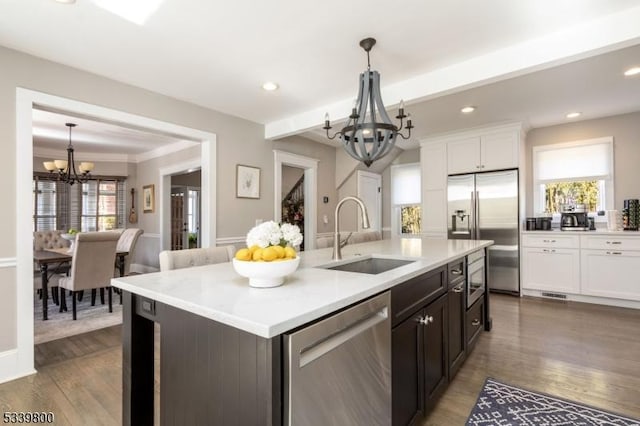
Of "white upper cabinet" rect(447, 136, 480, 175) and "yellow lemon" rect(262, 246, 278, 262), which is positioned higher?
"white upper cabinet" rect(447, 136, 480, 175)

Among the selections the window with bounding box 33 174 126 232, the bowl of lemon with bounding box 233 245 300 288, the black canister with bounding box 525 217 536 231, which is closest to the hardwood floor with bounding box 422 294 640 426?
the black canister with bounding box 525 217 536 231

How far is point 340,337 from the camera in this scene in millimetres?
1133

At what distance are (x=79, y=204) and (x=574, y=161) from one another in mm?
8661

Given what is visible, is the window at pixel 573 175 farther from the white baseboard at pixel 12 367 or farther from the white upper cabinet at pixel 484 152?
the white baseboard at pixel 12 367

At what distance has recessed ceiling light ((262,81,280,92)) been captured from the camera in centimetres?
314

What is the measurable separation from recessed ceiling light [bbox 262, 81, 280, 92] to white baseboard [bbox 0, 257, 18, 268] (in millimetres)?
2489

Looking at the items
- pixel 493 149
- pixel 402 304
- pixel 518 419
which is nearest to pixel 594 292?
pixel 493 149

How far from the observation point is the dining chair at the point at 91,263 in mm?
3594

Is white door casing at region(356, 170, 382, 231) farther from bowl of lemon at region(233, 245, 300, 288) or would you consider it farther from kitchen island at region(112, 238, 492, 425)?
bowl of lemon at region(233, 245, 300, 288)

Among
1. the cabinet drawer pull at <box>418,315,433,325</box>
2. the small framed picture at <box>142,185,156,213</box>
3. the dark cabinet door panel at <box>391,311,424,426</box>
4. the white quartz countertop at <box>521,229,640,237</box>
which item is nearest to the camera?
the dark cabinet door panel at <box>391,311,424,426</box>

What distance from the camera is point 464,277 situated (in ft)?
7.98

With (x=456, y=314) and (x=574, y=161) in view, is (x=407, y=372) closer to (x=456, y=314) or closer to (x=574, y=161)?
(x=456, y=314)

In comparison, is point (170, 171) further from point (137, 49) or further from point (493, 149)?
point (493, 149)

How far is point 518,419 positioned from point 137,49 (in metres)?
3.56
